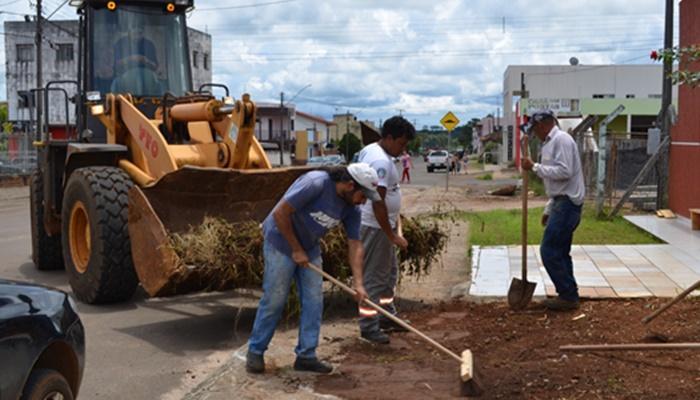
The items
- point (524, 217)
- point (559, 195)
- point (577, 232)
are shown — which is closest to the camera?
point (559, 195)

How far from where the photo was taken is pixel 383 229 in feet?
22.0

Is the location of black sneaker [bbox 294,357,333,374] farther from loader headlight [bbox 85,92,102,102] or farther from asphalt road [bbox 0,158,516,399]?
loader headlight [bbox 85,92,102,102]

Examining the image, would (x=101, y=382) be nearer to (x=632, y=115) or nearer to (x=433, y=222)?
(x=433, y=222)

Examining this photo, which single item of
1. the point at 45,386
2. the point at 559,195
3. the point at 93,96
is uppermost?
the point at 93,96

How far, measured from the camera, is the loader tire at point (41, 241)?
10.8 metres

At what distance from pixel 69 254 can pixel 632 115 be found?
4527cm

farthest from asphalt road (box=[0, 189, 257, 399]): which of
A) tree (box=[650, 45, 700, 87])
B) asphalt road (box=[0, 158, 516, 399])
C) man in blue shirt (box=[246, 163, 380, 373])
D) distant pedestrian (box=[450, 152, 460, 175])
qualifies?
distant pedestrian (box=[450, 152, 460, 175])

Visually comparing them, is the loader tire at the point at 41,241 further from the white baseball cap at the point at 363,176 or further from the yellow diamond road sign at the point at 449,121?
the yellow diamond road sign at the point at 449,121

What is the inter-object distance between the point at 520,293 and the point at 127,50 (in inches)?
231

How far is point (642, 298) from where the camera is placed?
802 cm

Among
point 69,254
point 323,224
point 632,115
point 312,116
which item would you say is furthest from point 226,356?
point 312,116

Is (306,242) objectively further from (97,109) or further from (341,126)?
(341,126)

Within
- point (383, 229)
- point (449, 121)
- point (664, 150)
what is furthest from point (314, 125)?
point (383, 229)

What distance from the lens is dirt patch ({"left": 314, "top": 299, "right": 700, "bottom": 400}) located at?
5.27 metres
